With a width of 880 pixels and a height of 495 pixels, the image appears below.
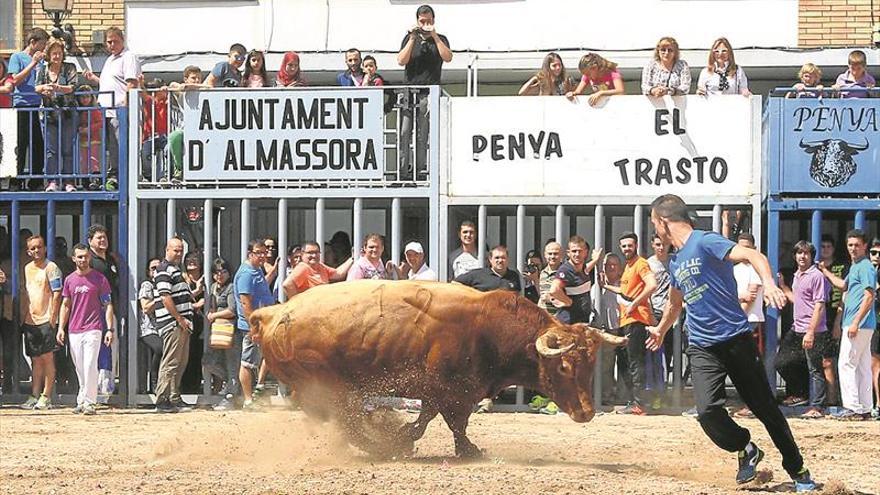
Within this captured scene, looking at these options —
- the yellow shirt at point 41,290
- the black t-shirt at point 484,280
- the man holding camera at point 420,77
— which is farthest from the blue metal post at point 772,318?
the yellow shirt at point 41,290

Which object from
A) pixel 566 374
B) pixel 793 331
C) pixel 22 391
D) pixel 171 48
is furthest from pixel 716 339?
pixel 171 48

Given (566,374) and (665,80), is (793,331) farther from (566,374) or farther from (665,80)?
(566,374)

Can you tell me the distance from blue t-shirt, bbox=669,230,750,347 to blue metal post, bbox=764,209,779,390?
580cm

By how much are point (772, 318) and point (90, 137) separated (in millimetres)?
→ 7137

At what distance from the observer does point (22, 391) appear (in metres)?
17.9

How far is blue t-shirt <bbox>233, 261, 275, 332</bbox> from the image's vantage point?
16.3 metres

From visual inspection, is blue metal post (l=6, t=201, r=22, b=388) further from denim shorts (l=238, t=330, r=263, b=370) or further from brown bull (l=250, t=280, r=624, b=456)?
brown bull (l=250, t=280, r=624, b=456)

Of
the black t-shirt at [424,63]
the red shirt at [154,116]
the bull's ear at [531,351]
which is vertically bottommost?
the bull's ear at [531,351]

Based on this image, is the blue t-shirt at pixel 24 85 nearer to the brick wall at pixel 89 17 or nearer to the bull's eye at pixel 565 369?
the brick wall at pixel 89 17

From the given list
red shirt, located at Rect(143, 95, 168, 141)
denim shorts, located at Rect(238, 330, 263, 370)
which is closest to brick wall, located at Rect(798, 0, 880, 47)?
red shirt, located at Rect(143, 95, 168, 141)

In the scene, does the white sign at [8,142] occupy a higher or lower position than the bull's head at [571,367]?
higher

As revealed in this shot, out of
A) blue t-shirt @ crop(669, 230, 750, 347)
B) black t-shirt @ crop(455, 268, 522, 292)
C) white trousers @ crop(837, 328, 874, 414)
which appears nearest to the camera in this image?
blue t-shirt @ crop(669, 230, 750, 347)

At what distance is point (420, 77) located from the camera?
1686 centimetres

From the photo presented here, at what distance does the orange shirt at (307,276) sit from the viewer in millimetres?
15766
